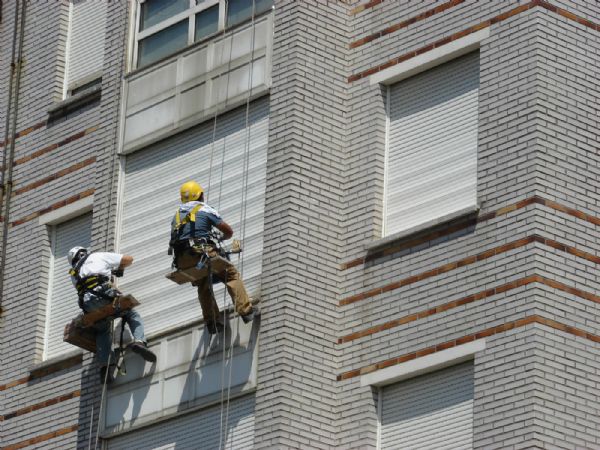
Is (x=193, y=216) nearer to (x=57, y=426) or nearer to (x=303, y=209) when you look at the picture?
(x=303, y=209)

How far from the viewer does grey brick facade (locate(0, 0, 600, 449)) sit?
22.5 m

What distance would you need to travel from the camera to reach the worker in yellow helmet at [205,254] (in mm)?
24172

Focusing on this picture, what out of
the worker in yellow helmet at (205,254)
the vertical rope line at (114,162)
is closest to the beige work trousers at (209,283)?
the worker in yellow helmet at (205,254)

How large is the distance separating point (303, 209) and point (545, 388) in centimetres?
438

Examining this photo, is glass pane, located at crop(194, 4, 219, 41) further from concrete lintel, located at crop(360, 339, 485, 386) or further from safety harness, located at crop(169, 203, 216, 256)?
concrete lintel, located at crop(360, 339, 485, 386)

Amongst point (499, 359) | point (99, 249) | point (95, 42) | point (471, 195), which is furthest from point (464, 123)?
point (95, 42)

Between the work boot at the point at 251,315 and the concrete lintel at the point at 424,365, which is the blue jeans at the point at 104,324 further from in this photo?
the concrete lintel at the point at 424,365

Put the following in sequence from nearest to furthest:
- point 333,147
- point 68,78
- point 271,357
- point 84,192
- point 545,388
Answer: point 545,388, point 271,357, point 333,147, point 84,192, point 68,78

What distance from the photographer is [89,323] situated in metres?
25.8

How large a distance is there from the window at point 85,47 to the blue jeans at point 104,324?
479 cm

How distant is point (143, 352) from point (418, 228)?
3.90 m

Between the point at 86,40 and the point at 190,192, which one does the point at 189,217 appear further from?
the point at 86,40

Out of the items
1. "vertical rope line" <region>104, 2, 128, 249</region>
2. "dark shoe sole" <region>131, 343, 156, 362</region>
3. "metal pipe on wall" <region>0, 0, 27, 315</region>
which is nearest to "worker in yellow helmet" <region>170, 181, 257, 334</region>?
"dark shoe sole" <region>131, 343, 156, 362</region>

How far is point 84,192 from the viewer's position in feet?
92.4
